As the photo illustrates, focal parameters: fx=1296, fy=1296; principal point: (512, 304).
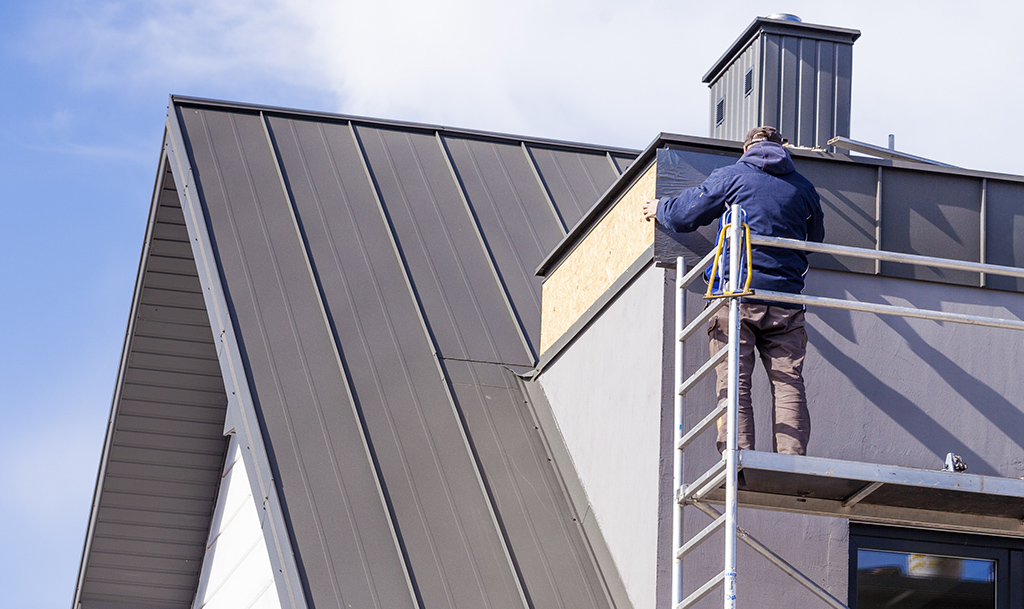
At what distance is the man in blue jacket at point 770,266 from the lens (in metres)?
6.04

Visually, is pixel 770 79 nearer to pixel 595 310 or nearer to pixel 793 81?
pixel 793 81

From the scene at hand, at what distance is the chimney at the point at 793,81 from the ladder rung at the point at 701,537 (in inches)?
186

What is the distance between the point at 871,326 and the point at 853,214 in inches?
24.6

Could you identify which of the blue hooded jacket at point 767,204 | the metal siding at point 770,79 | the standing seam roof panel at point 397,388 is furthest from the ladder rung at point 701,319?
the metal siding at point 770,79

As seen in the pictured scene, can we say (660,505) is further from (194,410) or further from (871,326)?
(194,410)

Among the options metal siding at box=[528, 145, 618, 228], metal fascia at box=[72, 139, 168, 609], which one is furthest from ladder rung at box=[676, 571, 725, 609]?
metal fascia at box=[72, 139, 168, 609]

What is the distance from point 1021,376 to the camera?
693 cm

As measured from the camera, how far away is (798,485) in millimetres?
5719

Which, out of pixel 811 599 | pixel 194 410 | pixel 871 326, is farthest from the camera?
pixel 194 410

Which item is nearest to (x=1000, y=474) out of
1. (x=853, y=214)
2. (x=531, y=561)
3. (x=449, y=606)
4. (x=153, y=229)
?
(x=853, y=214)

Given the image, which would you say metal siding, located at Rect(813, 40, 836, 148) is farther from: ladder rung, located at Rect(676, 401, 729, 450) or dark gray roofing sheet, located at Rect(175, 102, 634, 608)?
ladder rung, located at Rect(676, 401, 729, 450)

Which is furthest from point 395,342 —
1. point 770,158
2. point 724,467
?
point 724,467

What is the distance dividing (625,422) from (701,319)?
3.81ft

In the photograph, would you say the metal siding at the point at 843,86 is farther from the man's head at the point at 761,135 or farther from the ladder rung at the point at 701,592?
the ladder rung at the point at 701,592
